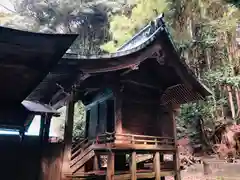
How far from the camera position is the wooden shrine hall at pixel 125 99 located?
6.07m

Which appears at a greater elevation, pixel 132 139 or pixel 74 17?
pixel 74 17

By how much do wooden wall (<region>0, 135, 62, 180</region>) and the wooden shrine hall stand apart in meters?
0.34

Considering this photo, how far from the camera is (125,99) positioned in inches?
289

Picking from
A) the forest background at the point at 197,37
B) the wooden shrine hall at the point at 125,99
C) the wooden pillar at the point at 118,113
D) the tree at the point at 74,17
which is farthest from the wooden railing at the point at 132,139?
the tree at the point at 74,17

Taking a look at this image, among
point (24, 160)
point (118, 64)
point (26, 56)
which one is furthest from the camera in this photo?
point (118, 64)

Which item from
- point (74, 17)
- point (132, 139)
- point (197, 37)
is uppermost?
point (74, 17)

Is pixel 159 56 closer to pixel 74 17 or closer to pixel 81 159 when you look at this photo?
pixel 81 159

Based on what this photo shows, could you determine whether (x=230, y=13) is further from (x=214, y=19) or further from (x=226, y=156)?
(x=226, y=156)

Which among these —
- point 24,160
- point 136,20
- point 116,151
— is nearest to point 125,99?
point 116,151

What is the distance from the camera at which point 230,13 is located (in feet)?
55.4

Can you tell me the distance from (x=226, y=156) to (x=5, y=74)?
48.7 ft

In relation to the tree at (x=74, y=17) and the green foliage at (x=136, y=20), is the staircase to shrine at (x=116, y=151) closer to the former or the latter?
the green foliage at (x=136, y=20)

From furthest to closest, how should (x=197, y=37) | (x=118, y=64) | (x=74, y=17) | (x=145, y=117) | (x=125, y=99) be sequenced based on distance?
(x=74, y=17) → (x=197, y=37) → (x=145, y=117) → (x=125, y=99) → (x=118, y=64)

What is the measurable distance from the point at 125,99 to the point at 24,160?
11.4 ft
